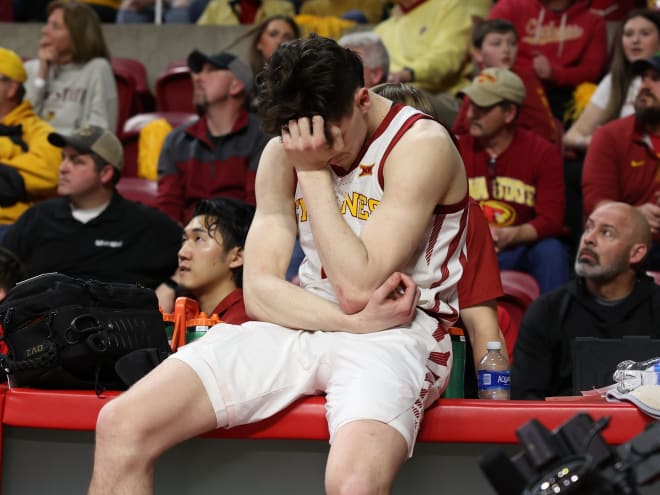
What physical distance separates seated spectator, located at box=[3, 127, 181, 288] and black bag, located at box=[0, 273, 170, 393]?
6.82 feet

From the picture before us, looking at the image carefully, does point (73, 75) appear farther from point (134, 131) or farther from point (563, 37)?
point (563, 37)

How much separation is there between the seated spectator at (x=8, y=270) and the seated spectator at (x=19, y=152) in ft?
3.46

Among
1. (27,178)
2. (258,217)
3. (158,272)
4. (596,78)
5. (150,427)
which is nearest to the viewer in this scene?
(150,427)

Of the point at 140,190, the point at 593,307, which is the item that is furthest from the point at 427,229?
the point at 140,190

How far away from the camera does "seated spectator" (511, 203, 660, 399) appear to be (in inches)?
162

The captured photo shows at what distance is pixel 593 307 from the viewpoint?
423 centimetres

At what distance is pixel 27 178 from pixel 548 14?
10.3ft

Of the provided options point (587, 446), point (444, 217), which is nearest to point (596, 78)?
point (444, 217)

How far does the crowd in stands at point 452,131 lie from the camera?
4531 millimetres

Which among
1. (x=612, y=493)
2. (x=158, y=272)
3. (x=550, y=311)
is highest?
(x=612, y=493)

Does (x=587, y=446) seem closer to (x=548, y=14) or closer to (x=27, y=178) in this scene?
(x=27, y=178)

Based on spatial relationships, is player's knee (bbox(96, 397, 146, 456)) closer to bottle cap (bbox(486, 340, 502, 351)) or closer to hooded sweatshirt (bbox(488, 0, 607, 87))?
bottle cap (bbox(486, 340, 502, 351))

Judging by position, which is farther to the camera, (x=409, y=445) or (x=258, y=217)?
(x=258, y=217)

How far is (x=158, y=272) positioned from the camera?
5.08 meters
